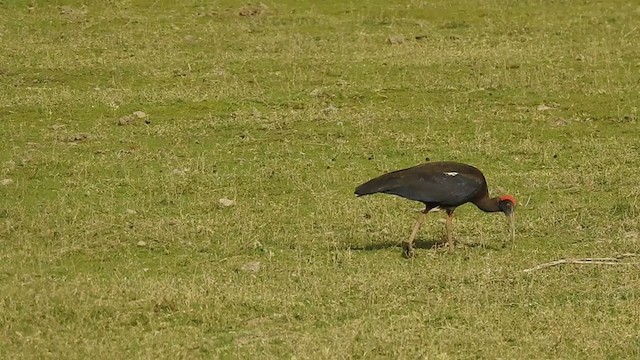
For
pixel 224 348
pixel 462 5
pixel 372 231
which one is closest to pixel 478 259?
pixel 372 231

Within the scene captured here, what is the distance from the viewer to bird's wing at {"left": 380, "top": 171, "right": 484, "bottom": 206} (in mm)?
9398

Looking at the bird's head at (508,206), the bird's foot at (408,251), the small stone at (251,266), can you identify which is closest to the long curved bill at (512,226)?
the bird's head at (508,206)

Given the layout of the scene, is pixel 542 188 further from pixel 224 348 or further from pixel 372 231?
pixel 224 348

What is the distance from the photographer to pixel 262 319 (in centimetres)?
796

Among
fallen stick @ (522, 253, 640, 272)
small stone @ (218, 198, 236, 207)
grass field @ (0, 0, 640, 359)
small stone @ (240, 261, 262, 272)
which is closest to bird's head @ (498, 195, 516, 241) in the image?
grass field @ (0, 0, 640, 359)

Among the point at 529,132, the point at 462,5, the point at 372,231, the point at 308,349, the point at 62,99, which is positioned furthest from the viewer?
the point at 462,5

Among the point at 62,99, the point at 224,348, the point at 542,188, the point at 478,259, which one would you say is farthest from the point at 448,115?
the point at 224,348

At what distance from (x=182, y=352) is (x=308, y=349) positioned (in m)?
0.67

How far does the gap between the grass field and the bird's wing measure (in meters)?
0.40

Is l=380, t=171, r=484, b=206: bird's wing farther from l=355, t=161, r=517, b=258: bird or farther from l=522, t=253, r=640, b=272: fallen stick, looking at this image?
l=522, t=253, r=640, b=272: fallen stick

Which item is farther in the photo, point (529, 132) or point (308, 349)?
point (529, 132)

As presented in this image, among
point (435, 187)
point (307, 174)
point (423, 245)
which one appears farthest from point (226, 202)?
point (435, 187)

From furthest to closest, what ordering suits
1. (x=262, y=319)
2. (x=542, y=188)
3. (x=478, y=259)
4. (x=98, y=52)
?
(x=98, y=52) < (x=542, y=188) < (x=478, y=259) < (x=262, y=319)

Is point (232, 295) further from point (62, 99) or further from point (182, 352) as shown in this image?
point (62, 99)
